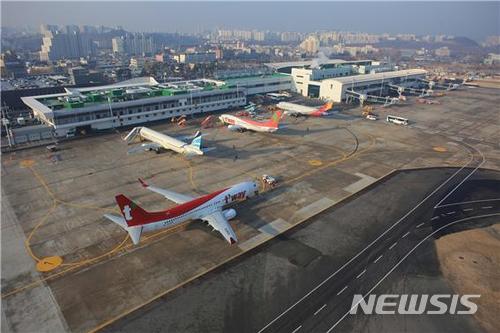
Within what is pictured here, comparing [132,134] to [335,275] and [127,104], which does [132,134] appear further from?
[335,275]

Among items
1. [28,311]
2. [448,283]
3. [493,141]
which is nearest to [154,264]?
[28,311]

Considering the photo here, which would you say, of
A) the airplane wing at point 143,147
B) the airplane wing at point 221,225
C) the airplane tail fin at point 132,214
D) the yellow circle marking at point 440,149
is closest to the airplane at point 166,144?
the airplane wing at point 143,147

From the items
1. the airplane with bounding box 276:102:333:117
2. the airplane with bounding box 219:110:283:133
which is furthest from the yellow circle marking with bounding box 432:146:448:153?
the airplane with bounding box 219:110:283:133

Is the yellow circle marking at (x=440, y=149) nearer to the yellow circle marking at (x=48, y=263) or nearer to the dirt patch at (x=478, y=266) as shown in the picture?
the dirt patch at (x=478, y=266)

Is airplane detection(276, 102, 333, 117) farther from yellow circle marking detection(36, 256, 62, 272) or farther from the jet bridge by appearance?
yellow circle marking detection(36, 256, 62, 272)

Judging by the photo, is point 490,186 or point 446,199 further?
point 490,186

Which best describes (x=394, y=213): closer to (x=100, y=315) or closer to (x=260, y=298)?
(x=260, y=298)

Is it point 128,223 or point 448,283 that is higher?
point 128,223
